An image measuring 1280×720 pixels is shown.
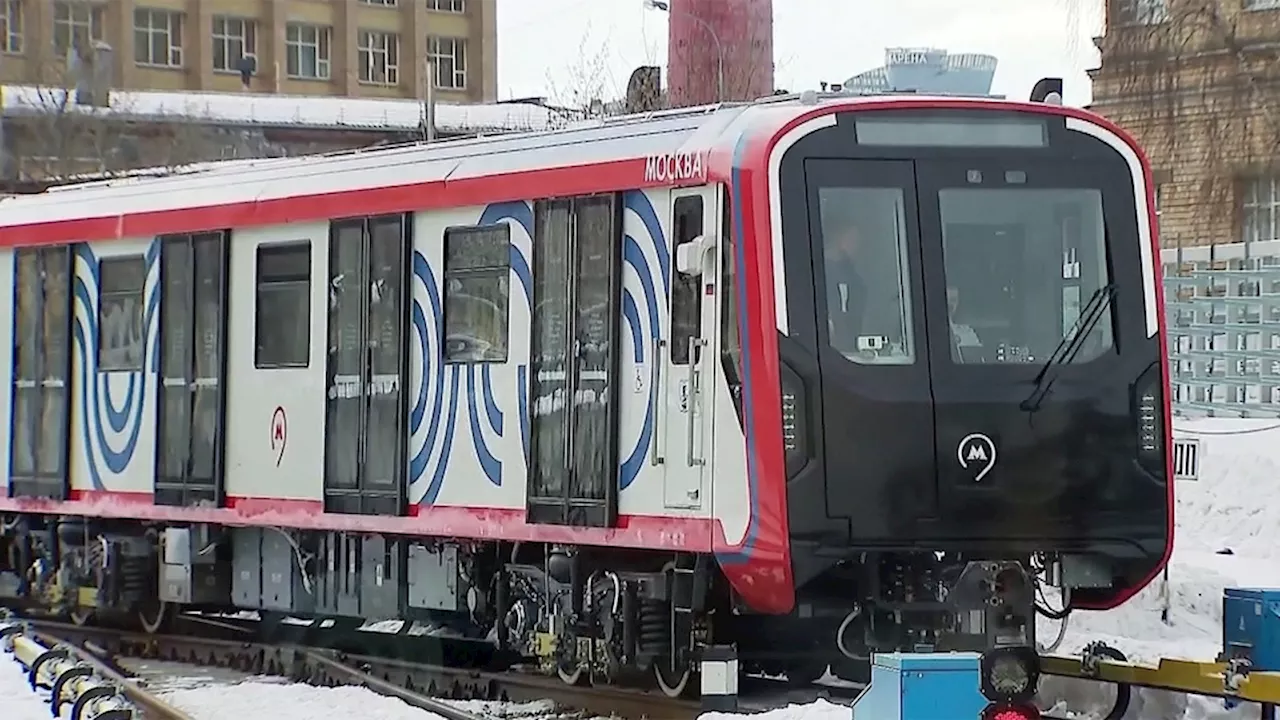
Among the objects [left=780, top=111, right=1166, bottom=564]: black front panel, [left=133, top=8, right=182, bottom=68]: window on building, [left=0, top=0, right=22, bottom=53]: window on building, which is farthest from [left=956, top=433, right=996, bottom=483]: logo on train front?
[left=133, top=8, right=182, bottom=68]: window on building

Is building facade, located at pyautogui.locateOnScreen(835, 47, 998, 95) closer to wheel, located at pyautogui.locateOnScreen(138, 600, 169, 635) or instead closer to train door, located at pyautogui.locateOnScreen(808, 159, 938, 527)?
train door, located at pyautogui.locateOnScreen(808, 159, 938, 527)

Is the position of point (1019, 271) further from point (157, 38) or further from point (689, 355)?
point (157, 38)

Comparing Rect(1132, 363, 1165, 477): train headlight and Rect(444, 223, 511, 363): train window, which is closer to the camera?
Rect(1132, 363, 1165, 477): train headlight

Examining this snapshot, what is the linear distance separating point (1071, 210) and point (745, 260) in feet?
6.12

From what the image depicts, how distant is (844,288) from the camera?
41.0 feet

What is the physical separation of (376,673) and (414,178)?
334 cm

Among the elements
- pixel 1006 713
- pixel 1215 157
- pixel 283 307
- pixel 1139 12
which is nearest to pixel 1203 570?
pixel 283 307

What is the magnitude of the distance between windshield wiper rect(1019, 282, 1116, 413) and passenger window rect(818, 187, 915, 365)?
68 cm

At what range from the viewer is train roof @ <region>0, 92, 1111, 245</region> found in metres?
13.0

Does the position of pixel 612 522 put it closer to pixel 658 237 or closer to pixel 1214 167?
pixel 658 237

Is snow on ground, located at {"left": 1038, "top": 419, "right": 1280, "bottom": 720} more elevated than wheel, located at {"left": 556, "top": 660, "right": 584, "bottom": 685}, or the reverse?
snow on ground, located at {"left": 1038, "top": 419, "right": 1280, "bottom": 720}

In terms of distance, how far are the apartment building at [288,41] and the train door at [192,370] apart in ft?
214

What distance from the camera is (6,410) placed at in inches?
779

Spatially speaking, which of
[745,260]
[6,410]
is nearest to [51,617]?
[6,410]
